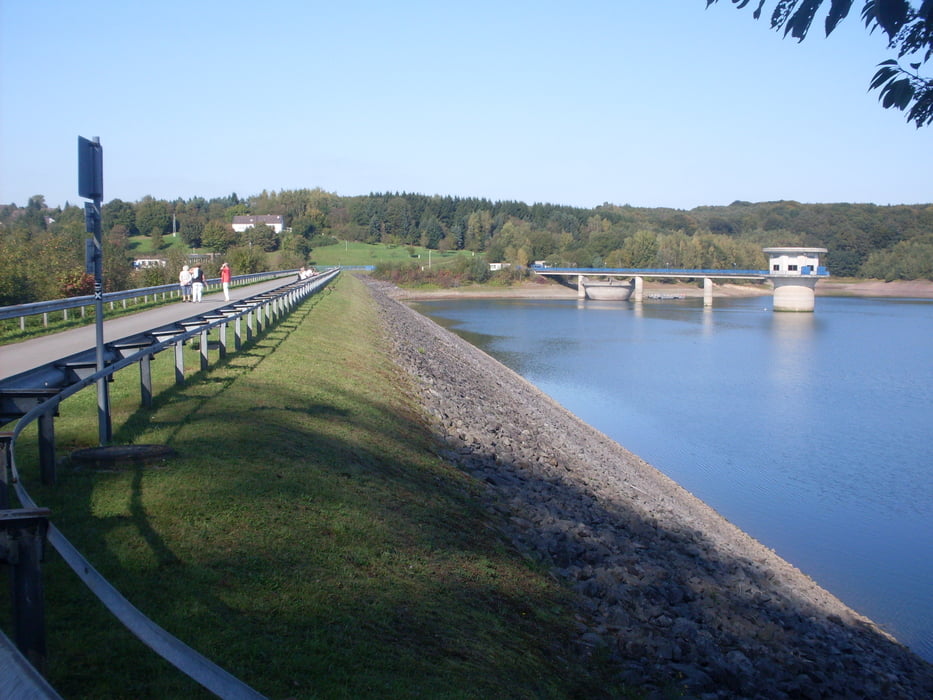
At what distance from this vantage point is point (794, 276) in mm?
95375

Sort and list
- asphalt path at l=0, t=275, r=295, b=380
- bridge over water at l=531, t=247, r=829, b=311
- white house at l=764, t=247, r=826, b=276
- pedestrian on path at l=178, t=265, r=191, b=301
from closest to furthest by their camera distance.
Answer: asphalt path at l=0, t=275, r=295, b=380
pedestrian on path at l=178, t=265, r=191, b=301
bridge over water at l=531, t=247, r=829, b=311
white house at l=764, t=247, r=826, b=276

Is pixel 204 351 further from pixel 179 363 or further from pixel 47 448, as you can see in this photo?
pixel 47 448

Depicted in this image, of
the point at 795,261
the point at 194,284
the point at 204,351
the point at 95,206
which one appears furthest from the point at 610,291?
the point at 95,206

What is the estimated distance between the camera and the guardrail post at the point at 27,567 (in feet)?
10.2

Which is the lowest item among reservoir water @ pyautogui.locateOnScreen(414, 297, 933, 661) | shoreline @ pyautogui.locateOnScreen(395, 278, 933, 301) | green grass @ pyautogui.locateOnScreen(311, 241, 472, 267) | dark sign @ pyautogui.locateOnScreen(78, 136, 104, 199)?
reservoir water @ pyautogui.locateOnScreen(414, 297, 933, 661)

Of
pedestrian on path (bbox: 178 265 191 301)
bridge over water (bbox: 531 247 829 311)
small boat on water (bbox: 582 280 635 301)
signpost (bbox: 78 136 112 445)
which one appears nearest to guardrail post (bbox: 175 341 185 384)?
signpost (bbox: 78 136 112 445)

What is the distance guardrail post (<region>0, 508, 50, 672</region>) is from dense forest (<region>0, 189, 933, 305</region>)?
1995 inches

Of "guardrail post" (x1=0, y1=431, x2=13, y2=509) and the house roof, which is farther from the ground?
the house roof

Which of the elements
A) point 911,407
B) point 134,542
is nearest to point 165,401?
point 134,542

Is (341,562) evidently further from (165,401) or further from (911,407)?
(911,407)

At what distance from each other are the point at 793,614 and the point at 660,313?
8063 cm

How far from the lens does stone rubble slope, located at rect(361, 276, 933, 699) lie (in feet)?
24.2

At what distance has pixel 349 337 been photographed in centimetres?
2562

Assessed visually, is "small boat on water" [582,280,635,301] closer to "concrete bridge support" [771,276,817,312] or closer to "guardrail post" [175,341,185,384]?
"concrete bridge support" [771,276,817,312]
